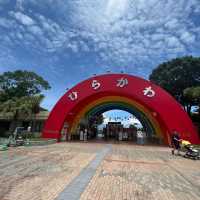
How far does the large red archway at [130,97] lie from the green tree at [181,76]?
12.9m

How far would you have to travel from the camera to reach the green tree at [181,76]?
3127 centimetres

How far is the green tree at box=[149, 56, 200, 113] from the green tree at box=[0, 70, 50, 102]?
1817cm

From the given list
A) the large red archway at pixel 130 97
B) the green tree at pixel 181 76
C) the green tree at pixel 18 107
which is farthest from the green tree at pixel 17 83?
the green tree at pixel 181 76

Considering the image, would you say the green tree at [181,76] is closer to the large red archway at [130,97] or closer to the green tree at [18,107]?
the large red archway at [130,97]

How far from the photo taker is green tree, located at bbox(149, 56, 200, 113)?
103ft

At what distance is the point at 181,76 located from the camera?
104 feet

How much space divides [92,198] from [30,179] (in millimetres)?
2233

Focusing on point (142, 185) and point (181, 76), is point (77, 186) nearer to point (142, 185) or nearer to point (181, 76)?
point (142, 185)

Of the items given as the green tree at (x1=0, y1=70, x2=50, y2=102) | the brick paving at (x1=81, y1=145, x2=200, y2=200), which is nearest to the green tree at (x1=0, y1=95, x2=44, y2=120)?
the green tree at (x1=0, y1=70, x2=50, y2=102)

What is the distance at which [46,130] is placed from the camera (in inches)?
786

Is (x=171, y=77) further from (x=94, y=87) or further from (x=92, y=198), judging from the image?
(x=92, y=198)

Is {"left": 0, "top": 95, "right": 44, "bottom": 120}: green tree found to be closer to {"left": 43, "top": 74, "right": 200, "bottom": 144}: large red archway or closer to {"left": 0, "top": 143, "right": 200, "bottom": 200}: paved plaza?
{"left": 43, "top": 74, "right": 200, "bottom": 144}: large red archway

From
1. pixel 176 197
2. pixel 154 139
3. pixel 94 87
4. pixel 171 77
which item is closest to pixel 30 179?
pixel 176 197

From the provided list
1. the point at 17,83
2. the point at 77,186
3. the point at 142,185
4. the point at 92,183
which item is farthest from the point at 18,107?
the point at 142,185
